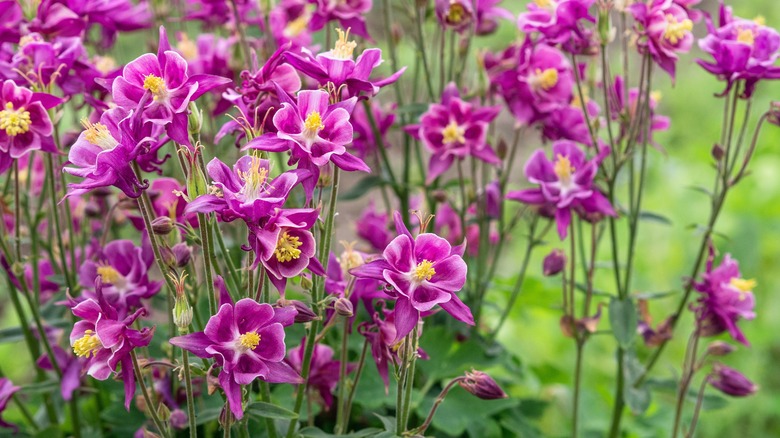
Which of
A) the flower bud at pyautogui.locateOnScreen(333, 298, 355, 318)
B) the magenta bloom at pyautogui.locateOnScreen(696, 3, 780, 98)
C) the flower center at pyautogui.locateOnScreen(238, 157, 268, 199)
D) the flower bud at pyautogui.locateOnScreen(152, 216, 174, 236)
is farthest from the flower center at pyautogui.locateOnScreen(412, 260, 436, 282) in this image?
the magenta bloom at pyautogui.locateOnScreen(696, 3, 780, 98)

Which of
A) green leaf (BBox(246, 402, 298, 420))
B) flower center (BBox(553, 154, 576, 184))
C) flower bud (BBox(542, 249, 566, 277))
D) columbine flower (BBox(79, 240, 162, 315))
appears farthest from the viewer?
flower bud (BBox(542, 249, 566, 277))

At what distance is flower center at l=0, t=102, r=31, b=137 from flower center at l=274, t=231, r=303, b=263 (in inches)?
18.6

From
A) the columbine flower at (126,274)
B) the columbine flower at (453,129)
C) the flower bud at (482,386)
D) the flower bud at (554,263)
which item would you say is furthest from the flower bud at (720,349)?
the columbine flower at (126,274)

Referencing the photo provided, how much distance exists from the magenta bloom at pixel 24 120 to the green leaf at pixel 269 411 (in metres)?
0.49

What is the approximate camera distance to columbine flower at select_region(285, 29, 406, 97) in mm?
1125

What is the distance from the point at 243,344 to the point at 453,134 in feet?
2.28

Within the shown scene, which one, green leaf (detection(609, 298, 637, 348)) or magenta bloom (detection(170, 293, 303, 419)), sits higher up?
magenta bloom (detection(170, 293, 303, 419))

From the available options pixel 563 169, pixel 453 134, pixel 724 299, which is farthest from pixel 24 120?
pixel 724 299

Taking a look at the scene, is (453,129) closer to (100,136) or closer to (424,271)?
(424,271)

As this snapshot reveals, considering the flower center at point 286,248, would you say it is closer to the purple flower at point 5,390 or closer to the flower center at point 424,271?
the flower center at point 424,271

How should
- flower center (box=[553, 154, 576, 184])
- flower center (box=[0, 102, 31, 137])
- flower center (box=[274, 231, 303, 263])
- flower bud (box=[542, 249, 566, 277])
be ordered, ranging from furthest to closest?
flower bud (box=[542, 249, 566, 277])
flower center (box=[553, 154, 576, 184])
flower center (box=[0, 102, 31, 137])
flower center (box=[274, 231, 303, 263])

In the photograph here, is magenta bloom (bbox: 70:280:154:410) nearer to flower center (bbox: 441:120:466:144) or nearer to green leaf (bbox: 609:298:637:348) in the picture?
flower center (bbox: 441:120:466:144)

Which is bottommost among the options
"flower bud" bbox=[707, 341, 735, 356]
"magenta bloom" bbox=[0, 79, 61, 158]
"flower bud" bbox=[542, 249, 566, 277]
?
"flower bud" bbox=[707, 341, 735, 356]

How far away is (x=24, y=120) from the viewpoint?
4.00ft
